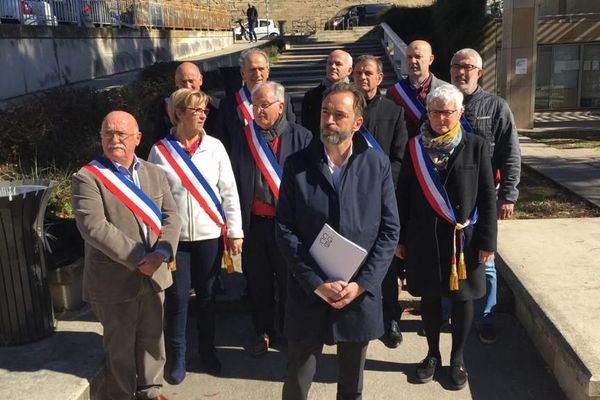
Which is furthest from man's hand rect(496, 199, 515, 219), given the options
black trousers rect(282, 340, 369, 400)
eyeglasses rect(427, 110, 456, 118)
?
black trousers rect(282, 340, 369, 400)

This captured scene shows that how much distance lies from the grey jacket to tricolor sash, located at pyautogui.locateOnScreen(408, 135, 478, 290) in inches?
25.0

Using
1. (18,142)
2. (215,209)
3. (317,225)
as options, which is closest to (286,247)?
(317,225)

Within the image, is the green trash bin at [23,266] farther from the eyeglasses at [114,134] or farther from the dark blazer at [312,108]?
the dark blazer at [312,108]

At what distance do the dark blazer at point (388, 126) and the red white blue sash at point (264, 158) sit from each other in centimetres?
80

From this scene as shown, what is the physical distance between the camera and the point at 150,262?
3.35 m

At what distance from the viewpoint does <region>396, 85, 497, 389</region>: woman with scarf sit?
362 cm

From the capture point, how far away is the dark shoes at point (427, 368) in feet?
12.8

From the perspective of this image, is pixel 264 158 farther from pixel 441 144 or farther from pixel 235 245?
pixel 441 144

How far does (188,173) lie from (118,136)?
0.56 meters

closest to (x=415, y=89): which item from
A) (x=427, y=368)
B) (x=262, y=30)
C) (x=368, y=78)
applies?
(x=368, y=78)

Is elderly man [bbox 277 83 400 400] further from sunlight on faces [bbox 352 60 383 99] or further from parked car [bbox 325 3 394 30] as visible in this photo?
parked car [bbox 325 3 394 30]

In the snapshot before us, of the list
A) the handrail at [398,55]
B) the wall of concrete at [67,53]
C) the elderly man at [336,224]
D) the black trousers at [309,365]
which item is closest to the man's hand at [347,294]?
the elderly man at [336,224]

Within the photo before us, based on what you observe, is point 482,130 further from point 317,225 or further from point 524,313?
point 317,225

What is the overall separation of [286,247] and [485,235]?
1370mm
